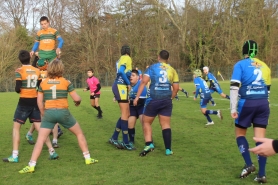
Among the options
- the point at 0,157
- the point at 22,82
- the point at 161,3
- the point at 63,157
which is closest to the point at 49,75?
the point at 22,82

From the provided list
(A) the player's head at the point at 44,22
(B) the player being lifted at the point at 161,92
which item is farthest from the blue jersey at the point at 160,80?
(A) the player's head at the point at 44,22

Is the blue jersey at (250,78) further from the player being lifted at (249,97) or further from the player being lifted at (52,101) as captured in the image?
the player being lifted at (52,101)

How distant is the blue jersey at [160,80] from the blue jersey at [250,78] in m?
1.72

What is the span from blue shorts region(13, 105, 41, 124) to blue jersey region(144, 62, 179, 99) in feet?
7.51

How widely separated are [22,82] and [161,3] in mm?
47153

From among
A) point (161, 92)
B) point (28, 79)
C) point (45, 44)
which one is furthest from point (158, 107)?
point (45, 44)

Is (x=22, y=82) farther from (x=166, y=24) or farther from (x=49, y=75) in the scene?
(x=166, y=24)

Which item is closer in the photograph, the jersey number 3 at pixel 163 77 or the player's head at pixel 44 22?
the jersey number 3 at pixel 163 77

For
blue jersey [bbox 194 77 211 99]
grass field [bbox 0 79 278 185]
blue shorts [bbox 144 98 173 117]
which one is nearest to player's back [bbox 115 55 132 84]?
blue shorts [bbox 144 98 173 117]

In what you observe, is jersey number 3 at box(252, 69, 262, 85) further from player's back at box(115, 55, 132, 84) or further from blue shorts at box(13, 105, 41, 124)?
blue shorts at box(13, 105, 41, 124)

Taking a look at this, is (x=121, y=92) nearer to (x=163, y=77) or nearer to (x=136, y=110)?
(x=136, y=110)

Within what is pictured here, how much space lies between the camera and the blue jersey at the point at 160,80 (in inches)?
274

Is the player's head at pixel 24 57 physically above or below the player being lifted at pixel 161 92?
above

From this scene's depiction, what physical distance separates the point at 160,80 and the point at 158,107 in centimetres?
53
